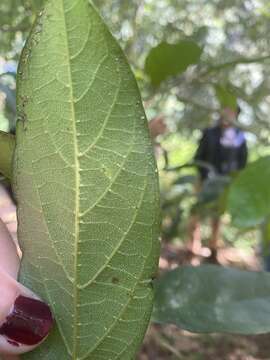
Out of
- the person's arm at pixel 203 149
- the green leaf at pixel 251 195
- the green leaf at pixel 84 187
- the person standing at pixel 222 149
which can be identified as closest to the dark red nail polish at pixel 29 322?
the green leaf at pixel 84 187

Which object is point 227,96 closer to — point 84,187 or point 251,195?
point 251,195

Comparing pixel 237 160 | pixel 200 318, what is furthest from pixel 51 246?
pixel 237 160

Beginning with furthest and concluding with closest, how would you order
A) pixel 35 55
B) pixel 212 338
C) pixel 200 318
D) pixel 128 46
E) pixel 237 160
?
pixel 237 160 → pixel 212 338 → pixel 128 46 → pixel 200 318 → pixel 35 55

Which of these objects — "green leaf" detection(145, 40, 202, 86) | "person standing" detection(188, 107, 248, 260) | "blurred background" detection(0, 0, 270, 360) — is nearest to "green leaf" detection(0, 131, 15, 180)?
"blurred background" detection(0, 0, 270, 360)

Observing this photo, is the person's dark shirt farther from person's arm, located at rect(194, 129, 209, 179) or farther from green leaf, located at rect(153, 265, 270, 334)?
green leaf, located at rect(153, 265, 270, 334)

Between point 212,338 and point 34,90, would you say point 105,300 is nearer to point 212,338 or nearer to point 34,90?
point 34,90

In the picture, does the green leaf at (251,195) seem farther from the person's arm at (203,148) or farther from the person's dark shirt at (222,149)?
the person's arm at (203,148)
